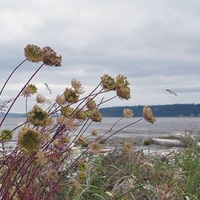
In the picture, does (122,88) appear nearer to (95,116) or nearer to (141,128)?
(95,116)

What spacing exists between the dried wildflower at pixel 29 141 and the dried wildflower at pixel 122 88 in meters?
0.62

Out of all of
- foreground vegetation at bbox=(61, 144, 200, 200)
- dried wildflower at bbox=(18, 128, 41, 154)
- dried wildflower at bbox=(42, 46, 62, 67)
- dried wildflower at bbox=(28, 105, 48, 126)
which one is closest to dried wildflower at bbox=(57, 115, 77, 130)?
dried wildflower at bbox=(42, 46, 62, 67)

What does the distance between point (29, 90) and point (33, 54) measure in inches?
14.8

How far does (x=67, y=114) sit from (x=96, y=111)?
0.44 feet

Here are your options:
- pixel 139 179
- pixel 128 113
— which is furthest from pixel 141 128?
pixel 128 113

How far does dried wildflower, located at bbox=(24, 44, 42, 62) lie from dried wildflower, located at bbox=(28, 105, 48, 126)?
0.95 ft

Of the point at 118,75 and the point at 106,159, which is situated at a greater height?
the point at 118,75

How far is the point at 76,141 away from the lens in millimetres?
2398

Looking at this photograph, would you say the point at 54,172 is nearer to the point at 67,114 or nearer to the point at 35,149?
the point at 67,114

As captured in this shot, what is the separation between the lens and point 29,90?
7.22ft

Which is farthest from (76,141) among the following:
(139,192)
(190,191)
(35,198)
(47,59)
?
(190,191)

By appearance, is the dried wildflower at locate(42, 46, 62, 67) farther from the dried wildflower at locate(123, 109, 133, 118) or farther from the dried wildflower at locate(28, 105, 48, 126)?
the dried wildflower at locate(123, 109, 133, 118)

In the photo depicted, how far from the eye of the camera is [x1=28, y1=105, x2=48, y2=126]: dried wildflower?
5.26ft

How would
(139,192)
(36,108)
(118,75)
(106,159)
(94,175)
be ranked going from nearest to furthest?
(36,108), (118,75), (139,192), (94,175), (106,159)
